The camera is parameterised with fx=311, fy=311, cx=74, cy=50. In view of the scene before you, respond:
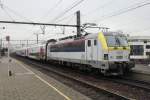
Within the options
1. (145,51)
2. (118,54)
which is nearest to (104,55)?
(118,54)

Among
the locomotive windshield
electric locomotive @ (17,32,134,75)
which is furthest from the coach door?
the locomotive windshield

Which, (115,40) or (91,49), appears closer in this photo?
(115,40)

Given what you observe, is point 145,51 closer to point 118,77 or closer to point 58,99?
point 118,77

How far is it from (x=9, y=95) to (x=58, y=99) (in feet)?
7.26

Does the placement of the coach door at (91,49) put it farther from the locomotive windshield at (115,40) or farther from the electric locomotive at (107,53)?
the locomotive windshield at (115,40)

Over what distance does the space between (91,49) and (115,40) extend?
6.40 ft

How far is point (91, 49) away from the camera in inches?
832

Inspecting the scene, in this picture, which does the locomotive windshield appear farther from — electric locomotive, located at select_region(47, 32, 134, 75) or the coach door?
the coach door

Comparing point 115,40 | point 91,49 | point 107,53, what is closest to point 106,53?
point 107,53

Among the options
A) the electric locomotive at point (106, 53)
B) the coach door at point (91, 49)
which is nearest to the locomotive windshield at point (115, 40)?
the electric locomotive at point (106, 53)

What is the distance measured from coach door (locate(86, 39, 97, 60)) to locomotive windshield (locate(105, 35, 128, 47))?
1.05m

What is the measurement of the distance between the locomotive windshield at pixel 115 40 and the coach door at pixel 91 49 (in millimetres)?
1048

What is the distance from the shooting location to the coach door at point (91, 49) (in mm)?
20434

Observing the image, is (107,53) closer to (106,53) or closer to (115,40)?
(106,53)
